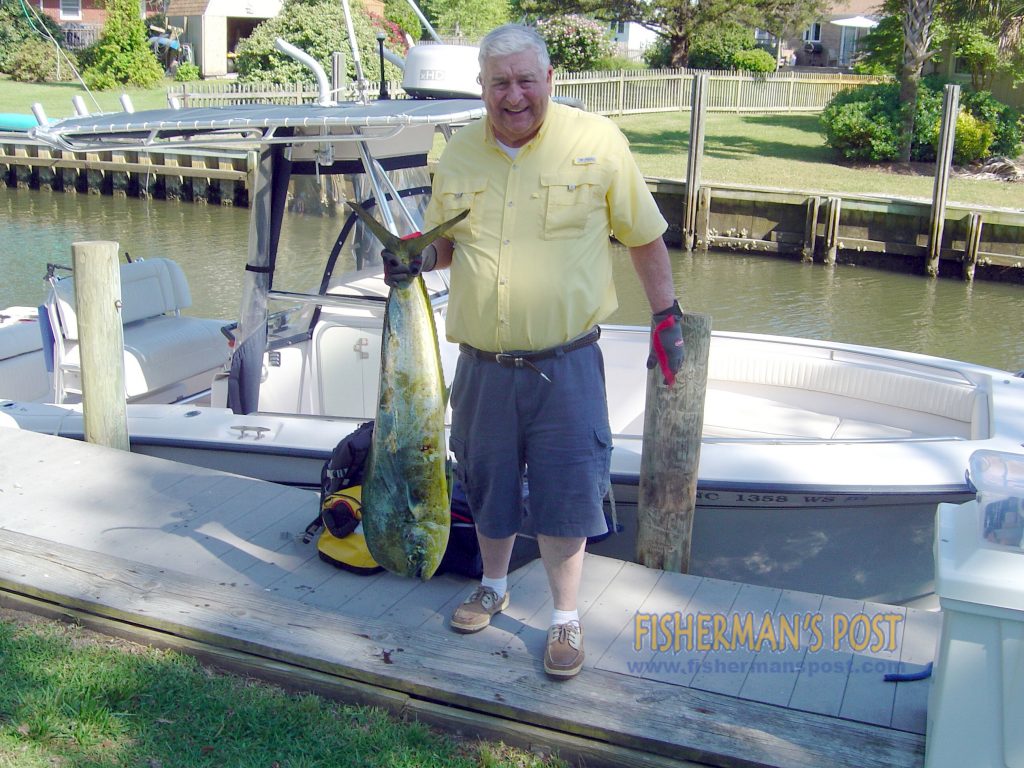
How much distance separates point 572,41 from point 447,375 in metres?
25.2

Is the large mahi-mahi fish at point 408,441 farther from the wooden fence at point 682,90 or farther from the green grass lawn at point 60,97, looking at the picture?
the green grass lawn at point 60,97

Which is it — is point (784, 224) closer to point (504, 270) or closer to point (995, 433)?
point (995, 433)

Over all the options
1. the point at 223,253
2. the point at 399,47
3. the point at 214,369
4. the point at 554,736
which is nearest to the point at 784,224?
the point at 223,253

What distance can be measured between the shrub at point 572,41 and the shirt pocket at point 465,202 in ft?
86.8

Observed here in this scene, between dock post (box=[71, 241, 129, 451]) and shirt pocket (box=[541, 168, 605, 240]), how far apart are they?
2608mm

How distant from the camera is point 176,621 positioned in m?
3.33

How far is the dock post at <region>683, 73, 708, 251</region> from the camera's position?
48.1ft

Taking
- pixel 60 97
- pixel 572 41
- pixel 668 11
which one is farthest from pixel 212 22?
pixel 668 11

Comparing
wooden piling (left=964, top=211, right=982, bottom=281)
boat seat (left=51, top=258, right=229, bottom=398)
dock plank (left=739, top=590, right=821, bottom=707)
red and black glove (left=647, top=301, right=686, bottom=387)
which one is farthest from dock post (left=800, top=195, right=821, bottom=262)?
red and black glove (left=647, top=301, right=686, bottom=387)

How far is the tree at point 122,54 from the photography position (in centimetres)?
3069

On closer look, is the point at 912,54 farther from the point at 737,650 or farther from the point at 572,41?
the point at 737,650

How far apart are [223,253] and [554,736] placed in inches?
457

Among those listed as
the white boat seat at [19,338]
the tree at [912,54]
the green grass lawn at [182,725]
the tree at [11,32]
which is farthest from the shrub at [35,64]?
the green grass lawn at [182,725]

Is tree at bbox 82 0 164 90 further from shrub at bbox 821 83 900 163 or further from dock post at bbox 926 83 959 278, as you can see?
dock post at bbox 926 83 959 278
